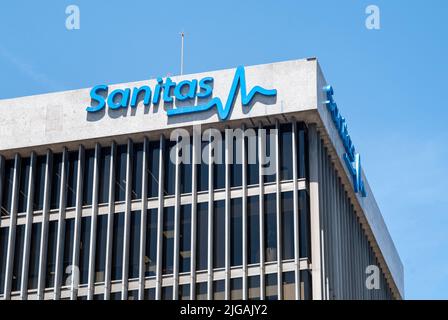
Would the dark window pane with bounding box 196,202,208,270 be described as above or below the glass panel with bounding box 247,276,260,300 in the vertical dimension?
above

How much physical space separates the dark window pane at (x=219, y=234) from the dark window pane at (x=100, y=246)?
622cm

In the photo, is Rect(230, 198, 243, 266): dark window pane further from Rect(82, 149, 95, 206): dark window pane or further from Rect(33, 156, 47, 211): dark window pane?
Rect(33, 156, 47, 211): dark window pane

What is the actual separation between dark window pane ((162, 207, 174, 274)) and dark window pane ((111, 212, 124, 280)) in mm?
2425

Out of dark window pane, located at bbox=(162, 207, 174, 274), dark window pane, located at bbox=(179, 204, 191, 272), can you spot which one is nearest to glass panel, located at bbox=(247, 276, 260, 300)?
dark window pane, located at bbox=(179, 204, 191, 272)

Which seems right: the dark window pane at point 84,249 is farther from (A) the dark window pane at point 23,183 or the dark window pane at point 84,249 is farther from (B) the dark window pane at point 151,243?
(A) the dark window pane at point 23,183

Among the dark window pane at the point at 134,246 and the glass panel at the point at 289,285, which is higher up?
the dark window pane at the point at 134,246

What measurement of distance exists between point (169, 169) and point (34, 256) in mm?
8776

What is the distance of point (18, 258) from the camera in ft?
190

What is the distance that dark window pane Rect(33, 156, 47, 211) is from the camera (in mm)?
59000

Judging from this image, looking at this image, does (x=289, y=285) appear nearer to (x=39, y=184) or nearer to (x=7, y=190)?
(x=39, y=184)

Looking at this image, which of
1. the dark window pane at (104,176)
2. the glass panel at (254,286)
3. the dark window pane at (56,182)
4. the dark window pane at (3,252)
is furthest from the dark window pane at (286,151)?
the dark window pane at (3,252)

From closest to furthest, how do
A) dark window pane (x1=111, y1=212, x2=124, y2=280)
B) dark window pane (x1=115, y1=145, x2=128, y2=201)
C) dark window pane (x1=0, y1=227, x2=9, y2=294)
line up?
dark window pane (x1=111, y1=212, x2=124, y2=280) < dark window pane (x1=115, y1=145, x2=128, y2=201) < dark window pane (x1=0, y1=227, x2=9, y2=294)

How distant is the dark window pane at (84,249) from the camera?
5597 cm
